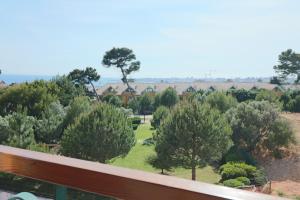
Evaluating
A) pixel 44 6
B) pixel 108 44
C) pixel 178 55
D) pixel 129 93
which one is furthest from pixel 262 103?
pixel 178 55

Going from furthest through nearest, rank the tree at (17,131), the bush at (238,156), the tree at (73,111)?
the tree at (73,111) → the bush at (238,156) → the tree at (17,131)

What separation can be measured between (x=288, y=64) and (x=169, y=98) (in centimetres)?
1519

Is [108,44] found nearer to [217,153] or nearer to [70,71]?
[70,71]

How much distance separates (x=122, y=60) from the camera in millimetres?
50438

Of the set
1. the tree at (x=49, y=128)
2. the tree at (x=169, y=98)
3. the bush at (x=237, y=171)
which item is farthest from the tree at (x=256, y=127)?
the tree at (x=169, y=98)

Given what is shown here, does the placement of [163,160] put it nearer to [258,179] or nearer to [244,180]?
[244,180]

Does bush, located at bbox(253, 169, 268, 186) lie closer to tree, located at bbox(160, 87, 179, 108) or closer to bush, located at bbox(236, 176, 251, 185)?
bush, located at bbox(236, 176, 251, 185)

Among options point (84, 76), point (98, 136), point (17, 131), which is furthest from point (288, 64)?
point (17, 131)

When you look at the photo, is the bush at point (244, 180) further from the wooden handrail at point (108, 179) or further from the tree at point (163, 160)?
the wooden handrail at point (108, 179)

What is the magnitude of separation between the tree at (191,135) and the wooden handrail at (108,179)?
17.7 m

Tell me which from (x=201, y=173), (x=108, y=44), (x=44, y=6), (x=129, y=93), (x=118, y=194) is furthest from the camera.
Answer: (x=129, y=93)

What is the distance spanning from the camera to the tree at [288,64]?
45.2 metres

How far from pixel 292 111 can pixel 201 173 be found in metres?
22.5

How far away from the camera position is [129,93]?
56438 millimetres
